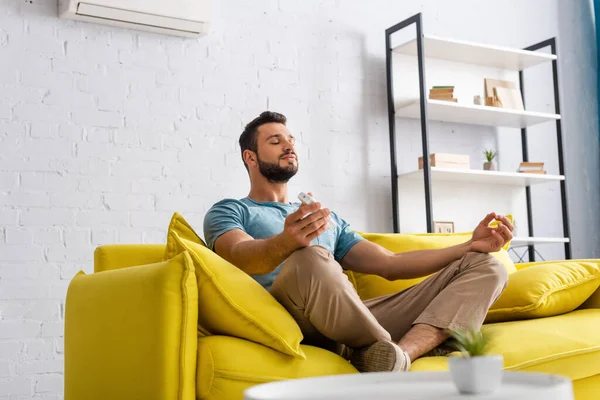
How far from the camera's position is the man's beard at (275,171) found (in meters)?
2.80

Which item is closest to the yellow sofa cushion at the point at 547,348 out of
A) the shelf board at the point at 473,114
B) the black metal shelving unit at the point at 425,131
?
the black metal shelving unit at the point at 425,131

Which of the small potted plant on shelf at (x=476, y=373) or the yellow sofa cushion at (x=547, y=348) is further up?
the small potted plant on shelf at (x=476, y=373)

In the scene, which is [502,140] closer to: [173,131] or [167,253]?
[173,131]

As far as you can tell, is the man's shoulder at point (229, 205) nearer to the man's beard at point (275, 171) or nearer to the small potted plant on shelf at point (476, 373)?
the man's beard at point (275, 171)

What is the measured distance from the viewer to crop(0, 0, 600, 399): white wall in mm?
3096

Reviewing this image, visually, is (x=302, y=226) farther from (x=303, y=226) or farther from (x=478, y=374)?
(x=478, y=374)

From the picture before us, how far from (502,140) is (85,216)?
8.10 ft

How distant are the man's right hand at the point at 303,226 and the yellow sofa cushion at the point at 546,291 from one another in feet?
2.45

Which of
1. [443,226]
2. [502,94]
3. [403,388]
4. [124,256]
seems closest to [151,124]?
[124,256]

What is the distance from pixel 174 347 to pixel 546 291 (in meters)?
1.29

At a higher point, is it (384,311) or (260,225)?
(260,225)

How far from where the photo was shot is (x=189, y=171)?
3473mm

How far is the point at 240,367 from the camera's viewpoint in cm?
176

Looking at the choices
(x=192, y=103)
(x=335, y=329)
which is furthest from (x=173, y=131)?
(x=335, y=329)
